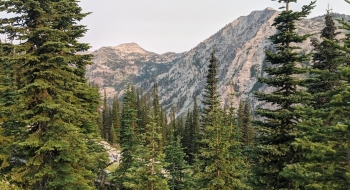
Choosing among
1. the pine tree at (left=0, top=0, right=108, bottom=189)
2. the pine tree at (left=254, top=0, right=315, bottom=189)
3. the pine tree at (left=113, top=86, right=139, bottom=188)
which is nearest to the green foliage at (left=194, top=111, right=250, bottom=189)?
the pine tree at (left=254, top=0, right=315, bottom=189)

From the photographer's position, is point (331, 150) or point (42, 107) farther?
point (42, 107)

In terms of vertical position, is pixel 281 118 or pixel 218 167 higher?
pixel 281 118

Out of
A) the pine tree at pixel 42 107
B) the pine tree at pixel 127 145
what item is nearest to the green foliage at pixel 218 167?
the pine tree at pixel 42 107

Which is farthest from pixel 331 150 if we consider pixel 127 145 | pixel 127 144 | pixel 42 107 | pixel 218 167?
pixel 127 144

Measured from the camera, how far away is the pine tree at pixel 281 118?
15.8 m

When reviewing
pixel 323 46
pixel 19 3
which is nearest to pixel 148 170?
pixel 19 3

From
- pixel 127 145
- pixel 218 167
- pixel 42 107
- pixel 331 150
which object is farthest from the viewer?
pixel 127 145

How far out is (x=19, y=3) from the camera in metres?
15.0

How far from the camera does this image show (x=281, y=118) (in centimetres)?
A: 1609

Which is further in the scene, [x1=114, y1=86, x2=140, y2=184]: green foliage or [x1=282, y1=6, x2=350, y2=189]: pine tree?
[x1=114, y1=86, x2=140, y2=184]: green foliage

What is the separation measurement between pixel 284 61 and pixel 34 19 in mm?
14882

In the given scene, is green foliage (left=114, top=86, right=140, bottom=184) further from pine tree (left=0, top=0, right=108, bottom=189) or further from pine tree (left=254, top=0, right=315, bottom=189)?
pine tree (left=254, top=0, right=315, bottom=189)

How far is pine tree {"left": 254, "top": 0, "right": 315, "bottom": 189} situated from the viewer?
15844 millimetres

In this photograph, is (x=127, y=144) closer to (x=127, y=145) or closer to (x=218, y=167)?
(x=127, y=145)
